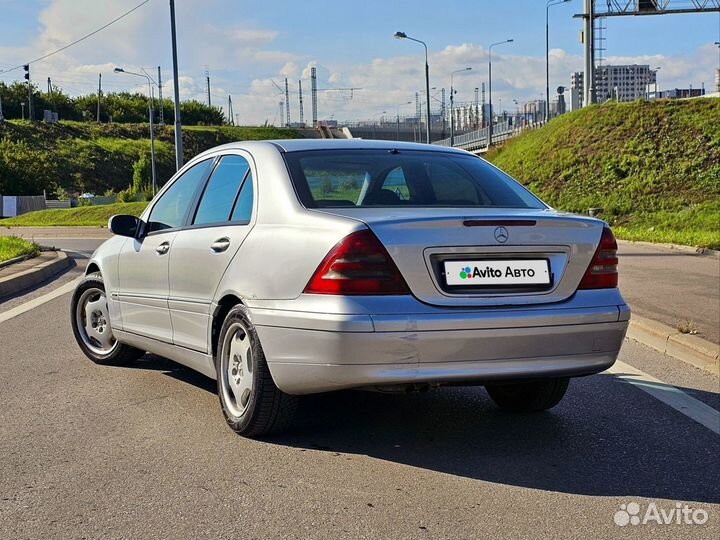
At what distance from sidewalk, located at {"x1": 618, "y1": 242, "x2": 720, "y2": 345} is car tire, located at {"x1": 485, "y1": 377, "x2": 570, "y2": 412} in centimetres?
269

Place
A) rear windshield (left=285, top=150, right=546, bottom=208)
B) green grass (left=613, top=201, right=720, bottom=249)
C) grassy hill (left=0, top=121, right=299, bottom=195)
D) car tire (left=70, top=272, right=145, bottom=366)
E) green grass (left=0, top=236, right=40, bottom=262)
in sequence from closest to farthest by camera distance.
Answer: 1. rear windshield (left=285, top=150, right=546, bottom=208)
2. car tire (left=70, top=272, right=145, bottom=366)
3. green grass (left=0, top=236, right=40, bottom=262)
4. green grass (left=613, top=201, right=720, bottom=249)
5. grassy hill (left=0, top=121, right=299, bottom=195)

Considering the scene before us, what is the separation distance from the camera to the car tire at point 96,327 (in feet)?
22.7

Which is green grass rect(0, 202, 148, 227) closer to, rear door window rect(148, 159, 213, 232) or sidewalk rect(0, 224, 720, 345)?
sidewalk rect(0, 224, 720, 345)

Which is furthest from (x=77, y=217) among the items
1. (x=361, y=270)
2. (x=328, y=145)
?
(x=361, y=270)

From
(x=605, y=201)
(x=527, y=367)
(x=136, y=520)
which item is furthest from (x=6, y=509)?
(x=605, y=201)

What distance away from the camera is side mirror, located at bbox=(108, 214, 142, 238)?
634cm

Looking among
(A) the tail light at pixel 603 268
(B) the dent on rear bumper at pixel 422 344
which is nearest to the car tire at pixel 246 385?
(B) the dent on rear bumper at pixel 422 344

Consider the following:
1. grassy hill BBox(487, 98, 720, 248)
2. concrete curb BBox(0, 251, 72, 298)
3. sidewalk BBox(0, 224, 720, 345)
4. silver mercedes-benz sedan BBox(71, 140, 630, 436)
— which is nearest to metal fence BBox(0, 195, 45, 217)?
grassy hill BBox(487, 98, 720, 248)

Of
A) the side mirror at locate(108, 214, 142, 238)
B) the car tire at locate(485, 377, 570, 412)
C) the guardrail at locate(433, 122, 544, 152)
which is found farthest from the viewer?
the guardrail at locate(433, 122, 544, 152)

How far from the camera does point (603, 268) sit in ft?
15.9

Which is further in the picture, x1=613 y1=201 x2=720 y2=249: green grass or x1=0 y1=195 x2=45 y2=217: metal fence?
x1=0 y1=195 x2=45 y2=217: metal fence

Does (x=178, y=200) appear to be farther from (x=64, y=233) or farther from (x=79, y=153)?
(x=79, y=153)

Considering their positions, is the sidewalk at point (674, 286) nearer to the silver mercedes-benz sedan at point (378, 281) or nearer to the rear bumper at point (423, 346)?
the silver mercedes-benz sedan at point (378, 281)

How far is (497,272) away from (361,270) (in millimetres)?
654
